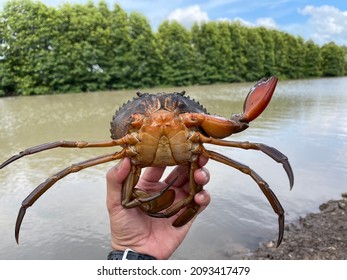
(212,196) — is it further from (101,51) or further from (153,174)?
(101,51)

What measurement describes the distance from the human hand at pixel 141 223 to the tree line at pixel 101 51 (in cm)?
3084

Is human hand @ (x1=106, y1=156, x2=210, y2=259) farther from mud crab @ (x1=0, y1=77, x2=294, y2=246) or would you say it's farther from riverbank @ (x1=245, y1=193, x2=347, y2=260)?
riverbank @ (x1=245, y1=193, x2=347, y2=260)

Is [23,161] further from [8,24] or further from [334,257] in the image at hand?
[8,24]

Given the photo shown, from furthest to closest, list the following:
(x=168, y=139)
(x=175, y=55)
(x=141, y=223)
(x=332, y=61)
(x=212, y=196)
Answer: (x=332, y=61), (x=175, y=55), (x=212, y=196), (x=141, y=223), (x=168, y=139)

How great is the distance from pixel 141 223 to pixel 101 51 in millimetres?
34834

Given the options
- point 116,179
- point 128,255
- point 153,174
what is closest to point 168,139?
point 116,179

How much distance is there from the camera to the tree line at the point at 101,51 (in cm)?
3325

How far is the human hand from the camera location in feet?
9.04

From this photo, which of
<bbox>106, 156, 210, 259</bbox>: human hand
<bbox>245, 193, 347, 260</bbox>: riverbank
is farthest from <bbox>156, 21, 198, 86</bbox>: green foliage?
<bbox>106, 156, 210, 259</bbox>: human hand

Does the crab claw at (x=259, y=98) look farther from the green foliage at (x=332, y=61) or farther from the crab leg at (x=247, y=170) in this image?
the green foliage at (x=332, y=61)

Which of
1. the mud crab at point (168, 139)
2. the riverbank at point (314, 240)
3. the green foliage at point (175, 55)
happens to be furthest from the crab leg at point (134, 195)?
the green foliage at point (175, 55)

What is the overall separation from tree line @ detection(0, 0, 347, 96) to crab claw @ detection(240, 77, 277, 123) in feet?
103

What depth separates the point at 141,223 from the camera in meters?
2.91

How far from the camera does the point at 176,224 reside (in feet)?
9.93
